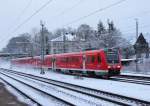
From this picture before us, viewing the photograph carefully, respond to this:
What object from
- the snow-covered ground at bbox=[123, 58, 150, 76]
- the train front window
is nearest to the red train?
the train front window

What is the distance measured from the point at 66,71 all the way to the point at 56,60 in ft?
20.0

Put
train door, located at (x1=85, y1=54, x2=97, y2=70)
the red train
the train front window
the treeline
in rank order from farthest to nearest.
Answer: the treeline < train door, located at (x1=85, y1=54, x2=97, y2=70) < the train front window < the red train

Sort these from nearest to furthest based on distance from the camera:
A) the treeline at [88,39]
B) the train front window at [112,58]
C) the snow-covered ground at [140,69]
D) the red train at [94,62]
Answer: the red train at [94,62], the train front window at [112,58], the snow-covered ground at [140,69], the treeline at [88,39]

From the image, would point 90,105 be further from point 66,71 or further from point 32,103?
point 66,71

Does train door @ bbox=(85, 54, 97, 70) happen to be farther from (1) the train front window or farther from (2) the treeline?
(2) the treeline

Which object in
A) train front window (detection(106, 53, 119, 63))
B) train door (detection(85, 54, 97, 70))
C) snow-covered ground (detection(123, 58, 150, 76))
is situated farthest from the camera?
snow-covered ground (detection(123, 58, 150, 76))

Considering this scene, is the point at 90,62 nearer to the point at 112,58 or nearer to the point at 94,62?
the point at 94,62

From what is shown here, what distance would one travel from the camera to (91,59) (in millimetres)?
39000

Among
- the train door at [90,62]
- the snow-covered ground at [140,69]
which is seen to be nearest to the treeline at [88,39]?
the snow-covered ground at [140,69]

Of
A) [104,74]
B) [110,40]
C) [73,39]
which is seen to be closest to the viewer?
[104,74]

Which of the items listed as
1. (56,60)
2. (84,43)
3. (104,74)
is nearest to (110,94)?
(104,74)

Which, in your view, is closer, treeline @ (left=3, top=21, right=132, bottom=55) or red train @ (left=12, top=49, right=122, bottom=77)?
red train @ (left=12, top=49, right=122, bottom=77)

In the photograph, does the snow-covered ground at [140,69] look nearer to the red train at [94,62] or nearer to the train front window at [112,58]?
the red train at [94,62]

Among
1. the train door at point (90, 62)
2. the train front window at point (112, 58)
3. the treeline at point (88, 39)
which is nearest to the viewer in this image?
the train front window at point (112, 58)
